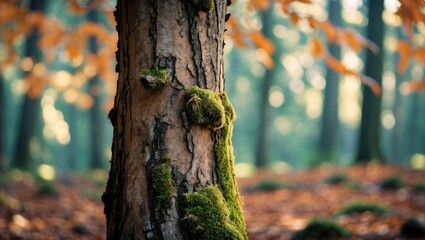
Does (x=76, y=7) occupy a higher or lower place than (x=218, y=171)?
higher

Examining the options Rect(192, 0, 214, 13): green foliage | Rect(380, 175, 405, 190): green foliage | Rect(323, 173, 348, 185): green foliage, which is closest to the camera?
Rect(192, 0, 214, 13): green foliage

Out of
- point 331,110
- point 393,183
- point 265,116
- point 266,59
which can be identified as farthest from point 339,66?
point 331,110

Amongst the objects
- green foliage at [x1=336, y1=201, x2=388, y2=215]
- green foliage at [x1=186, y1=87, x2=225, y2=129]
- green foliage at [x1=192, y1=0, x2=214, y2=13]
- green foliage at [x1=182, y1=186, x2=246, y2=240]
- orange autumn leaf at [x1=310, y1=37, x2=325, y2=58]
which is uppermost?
orange autumn leaf at [x1=310, y1=37, x2=325, y2=58]

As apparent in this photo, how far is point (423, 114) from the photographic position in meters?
30.7

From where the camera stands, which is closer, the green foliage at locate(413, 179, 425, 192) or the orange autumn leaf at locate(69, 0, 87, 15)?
the orange autumn leaf at locate(69, 0, 87, 15)

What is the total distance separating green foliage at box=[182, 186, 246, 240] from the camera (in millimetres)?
1967

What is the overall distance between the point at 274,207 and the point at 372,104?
5646 mm

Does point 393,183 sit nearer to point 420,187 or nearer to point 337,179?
point 420,187

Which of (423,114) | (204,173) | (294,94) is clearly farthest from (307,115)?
(204,173)

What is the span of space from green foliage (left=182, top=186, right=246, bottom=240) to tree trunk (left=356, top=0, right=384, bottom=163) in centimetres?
872

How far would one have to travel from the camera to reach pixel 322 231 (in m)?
3.76

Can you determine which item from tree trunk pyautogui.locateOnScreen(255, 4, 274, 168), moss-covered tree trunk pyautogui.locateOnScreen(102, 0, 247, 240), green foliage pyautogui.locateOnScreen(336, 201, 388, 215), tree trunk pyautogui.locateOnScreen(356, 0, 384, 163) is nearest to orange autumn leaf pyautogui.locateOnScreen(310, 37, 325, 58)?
moss-covered tree trunk pyautogui.locateOnScreen(102, 0, 247, 240)

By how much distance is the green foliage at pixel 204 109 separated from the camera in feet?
6.75

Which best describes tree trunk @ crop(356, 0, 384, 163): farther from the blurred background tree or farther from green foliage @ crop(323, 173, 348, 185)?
green foliage @ crop(323, 173, 348, 185)
